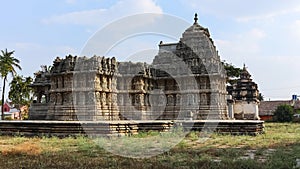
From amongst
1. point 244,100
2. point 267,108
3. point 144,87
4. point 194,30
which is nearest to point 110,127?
point 144,87

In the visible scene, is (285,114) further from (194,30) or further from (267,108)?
(194,30)

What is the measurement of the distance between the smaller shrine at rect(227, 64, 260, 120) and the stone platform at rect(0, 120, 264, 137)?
20.8 meters

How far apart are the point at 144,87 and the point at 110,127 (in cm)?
1572

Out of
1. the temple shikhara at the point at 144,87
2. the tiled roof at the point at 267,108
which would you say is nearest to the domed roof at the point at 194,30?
the temple shikhara at the point at 144,87

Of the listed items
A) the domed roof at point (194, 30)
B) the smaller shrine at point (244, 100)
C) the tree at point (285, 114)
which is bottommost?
the tree at point (285, 114)

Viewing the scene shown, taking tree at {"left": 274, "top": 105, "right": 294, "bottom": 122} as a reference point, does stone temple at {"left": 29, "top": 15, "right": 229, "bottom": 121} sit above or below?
above

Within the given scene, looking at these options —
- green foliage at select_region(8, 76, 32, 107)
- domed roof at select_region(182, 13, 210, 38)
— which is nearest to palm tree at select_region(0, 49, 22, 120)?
green foliage at select_region(8, 76, 32, 107)

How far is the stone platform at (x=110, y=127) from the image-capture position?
647 inches

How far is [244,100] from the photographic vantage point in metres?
41.8

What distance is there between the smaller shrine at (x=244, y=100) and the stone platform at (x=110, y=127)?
68.1ft

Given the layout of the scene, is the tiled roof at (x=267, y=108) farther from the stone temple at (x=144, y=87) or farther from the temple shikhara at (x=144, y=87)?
the temple shikhara at (x=144, y=87)

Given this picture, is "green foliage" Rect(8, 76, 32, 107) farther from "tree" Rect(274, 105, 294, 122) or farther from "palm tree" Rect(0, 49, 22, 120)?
"tree" Rect(274, 105, 294, 122)

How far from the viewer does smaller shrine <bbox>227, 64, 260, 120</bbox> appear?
39794mm

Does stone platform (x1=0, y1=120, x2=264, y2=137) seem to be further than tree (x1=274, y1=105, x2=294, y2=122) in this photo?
No
